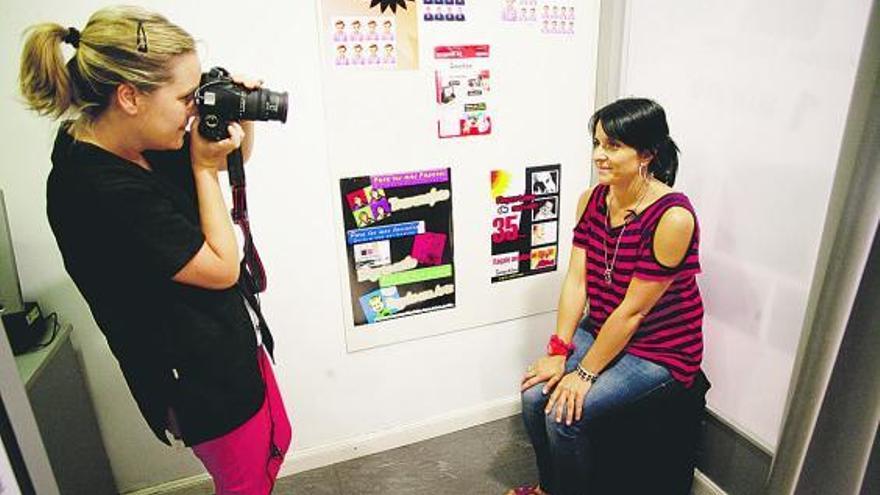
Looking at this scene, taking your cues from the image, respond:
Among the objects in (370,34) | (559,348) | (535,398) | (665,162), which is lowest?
(535,398)

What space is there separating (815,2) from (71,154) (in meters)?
1.53

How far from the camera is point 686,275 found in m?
1.34

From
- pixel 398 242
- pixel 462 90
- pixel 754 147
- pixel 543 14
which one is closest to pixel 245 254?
pixel 398 242

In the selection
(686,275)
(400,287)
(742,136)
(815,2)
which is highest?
(815,2)

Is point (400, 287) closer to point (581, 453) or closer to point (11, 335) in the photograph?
point (581, 453)

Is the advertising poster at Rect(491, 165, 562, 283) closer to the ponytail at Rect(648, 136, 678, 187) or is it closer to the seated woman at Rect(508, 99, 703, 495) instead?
the seated woman at Rect(508, 99, 703, 495)

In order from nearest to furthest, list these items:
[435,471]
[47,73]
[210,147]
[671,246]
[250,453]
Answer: [47,73] → [210,147] → [250,453] → [671,246] → [435,471]

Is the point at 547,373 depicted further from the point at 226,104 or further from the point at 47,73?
the point at 47,73

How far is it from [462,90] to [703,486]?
1.48 m

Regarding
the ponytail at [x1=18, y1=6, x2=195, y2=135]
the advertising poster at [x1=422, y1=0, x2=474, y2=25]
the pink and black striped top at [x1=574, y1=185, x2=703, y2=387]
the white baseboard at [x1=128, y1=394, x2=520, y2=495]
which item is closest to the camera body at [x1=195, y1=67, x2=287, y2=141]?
the ponytail at [x1=18, y1=6, x2=195, y2=135]

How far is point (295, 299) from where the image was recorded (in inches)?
64.6

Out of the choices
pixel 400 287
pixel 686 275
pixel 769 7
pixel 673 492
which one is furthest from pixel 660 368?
pixel 769 7

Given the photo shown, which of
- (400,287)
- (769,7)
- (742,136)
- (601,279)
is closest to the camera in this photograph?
(769,7)

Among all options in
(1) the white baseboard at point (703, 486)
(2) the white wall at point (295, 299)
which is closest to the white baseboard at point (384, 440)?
(2) the white wall at point (295, 299)
